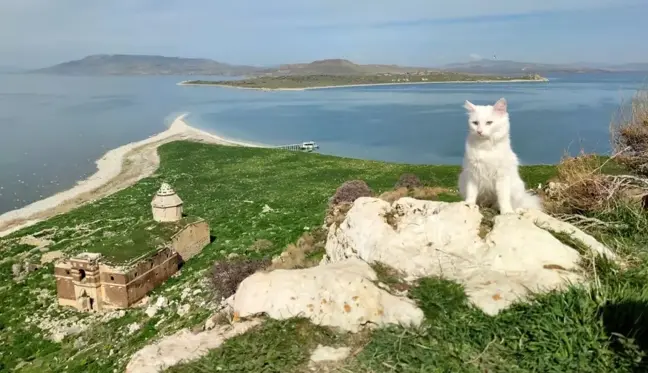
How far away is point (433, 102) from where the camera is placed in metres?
146

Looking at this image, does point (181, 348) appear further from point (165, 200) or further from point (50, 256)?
point (50, 256)

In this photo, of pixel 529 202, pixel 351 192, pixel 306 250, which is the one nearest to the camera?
pixel 529 202

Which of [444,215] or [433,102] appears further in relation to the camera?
[433,102]

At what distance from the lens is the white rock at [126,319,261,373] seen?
5527 millimetres

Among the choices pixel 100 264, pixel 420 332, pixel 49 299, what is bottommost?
pixel 49 299

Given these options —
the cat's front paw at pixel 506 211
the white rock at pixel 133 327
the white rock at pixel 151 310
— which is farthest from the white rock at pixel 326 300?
the white rock at pixel 151 310

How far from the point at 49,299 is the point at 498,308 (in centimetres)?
2188

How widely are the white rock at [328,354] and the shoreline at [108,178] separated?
1518 inches

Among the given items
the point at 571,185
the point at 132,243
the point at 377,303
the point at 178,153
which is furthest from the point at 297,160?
the point at 377,303

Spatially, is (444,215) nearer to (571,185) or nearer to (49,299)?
(571,185)

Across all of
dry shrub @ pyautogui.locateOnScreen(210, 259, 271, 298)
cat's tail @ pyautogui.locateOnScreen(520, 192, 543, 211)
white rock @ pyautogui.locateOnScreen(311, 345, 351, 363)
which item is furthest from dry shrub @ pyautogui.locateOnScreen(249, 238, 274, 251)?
white rock @ pyautogui.locateOnScreen(311, 345, 351, 363)

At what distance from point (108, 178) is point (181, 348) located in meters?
55.8

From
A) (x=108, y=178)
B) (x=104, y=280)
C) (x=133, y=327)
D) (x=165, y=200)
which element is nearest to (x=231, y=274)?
(x=133, y=327)

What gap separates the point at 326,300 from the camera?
6.12 meters
